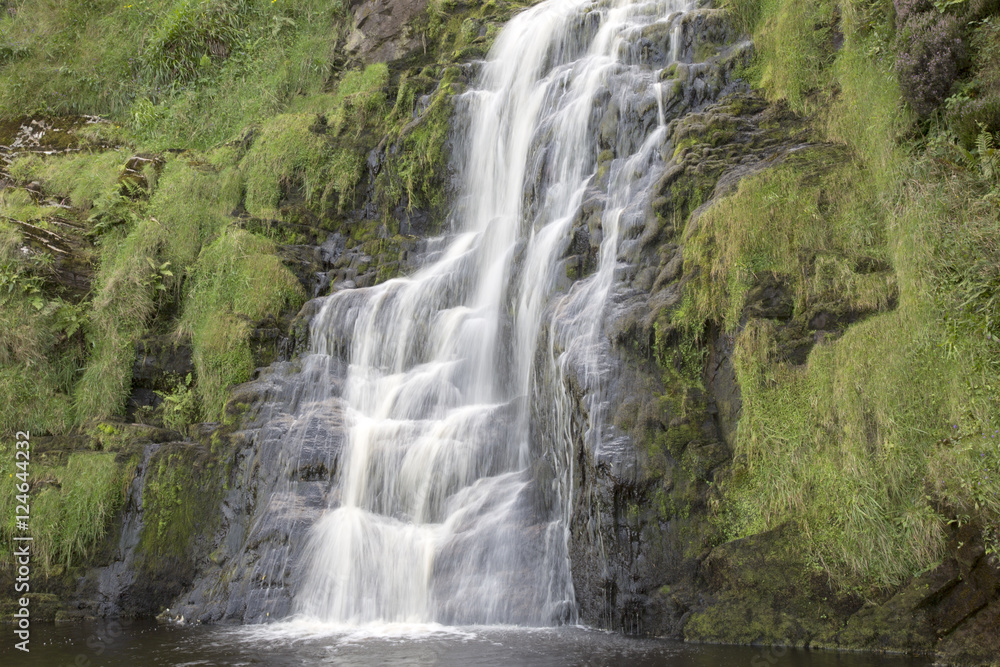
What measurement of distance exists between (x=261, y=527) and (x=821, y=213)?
25.7 ft

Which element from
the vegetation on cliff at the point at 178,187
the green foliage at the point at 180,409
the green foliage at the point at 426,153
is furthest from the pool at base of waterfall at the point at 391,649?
the green foliage at the point at 426,153

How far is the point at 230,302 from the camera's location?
1317 cm

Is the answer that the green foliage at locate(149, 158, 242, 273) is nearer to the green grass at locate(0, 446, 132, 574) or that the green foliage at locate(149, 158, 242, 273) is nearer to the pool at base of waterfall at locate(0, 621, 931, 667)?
the green grass at locate(0, 446, 132, 574)

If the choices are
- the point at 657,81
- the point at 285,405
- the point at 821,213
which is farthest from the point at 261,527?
the point at 657,81

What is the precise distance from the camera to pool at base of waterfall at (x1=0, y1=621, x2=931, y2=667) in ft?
20.7

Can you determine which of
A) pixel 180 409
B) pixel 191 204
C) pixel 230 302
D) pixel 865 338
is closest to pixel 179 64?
pixel 191 204

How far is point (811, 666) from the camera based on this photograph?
19.4 ft

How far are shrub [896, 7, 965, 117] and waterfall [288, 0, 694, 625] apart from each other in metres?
3.36

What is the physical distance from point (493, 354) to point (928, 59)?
6.26m

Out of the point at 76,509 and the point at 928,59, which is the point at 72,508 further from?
the point at 928,59

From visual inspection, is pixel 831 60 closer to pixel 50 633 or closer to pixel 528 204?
pixel 528 204

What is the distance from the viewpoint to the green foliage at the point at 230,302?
→ 40.5 feet

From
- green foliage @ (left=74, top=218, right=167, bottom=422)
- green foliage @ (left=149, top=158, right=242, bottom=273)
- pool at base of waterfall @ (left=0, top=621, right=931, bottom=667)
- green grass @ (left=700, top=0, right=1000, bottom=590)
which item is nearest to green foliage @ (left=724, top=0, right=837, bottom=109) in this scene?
green grass @ (left=700, top=0, right=1000, bottom=590)

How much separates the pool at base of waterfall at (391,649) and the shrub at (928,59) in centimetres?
540
